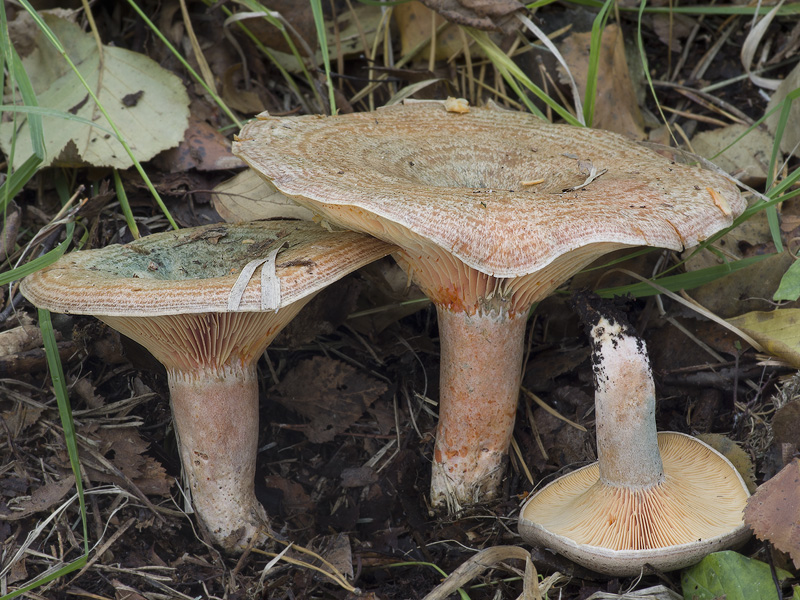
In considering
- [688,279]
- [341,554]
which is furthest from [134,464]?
[688,279]

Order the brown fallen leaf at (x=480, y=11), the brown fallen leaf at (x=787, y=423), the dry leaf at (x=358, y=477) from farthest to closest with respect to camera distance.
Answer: the brown fallen leaf at (x=480, y=11) → the dry leaf at (x=358, y=477) → the brown fallen leaf at (x=787, y=423)

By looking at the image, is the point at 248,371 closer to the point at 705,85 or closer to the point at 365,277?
the point at 365,277

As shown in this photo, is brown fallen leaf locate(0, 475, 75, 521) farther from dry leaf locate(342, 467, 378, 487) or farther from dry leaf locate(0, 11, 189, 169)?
dry leaf locate(0, 11, 189, 169)

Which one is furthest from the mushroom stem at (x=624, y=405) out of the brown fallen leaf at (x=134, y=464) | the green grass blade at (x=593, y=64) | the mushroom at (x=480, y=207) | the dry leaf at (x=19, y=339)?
the dry leaf at (x=19, y=339)

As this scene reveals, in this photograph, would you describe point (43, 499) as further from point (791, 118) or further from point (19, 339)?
point (791, 118)

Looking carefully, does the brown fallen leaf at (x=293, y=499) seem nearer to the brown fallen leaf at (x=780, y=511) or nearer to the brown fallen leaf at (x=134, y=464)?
the brown fallen leaf at (x=134, y=464)

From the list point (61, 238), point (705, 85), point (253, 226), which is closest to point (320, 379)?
point (253, 226)
